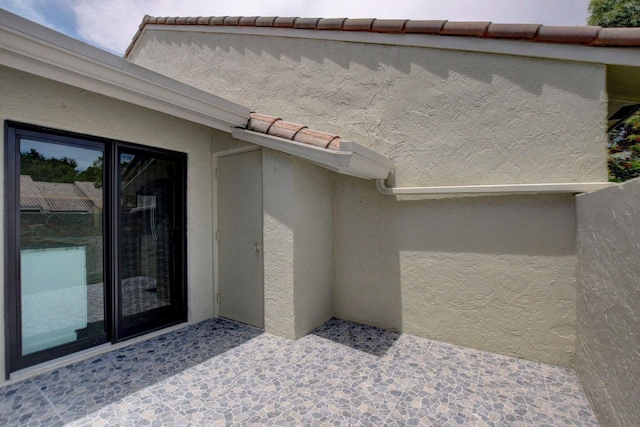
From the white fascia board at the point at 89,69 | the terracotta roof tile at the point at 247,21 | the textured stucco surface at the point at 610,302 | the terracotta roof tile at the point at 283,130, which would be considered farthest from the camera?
the terracotta roof tile at the point at 247,21

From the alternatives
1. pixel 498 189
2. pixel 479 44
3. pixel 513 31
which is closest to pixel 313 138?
pixel 498 189

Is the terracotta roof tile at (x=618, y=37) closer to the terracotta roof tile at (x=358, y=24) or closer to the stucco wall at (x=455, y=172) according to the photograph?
the stucco wall at (x=455, y=172)

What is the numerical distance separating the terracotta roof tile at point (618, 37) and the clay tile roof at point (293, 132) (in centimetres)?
474

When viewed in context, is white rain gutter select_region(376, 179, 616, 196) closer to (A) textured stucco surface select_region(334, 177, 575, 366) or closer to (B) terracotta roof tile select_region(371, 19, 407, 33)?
(A) textured stucco surface select_region(334, 177, 575, 366)

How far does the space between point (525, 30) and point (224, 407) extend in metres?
8.16

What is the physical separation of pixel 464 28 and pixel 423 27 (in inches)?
32.5

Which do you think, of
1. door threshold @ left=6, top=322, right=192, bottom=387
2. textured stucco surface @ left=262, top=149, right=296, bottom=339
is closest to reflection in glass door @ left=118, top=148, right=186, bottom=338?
door threshold @ left=6, top=322, right=192, bottom=387

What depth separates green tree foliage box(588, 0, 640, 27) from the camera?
19.6m

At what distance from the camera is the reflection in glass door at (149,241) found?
6.33m

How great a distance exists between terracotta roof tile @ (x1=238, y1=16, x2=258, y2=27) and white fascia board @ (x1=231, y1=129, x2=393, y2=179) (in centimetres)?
371

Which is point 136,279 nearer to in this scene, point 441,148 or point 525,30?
point 441,148

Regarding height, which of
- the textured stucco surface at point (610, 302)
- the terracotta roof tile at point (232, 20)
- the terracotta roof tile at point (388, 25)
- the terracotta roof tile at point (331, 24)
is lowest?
the textured stucco surface at point (610, 302)

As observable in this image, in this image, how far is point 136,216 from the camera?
21.5 ft

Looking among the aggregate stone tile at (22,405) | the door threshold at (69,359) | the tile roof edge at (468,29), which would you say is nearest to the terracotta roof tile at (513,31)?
the tile roof edge at (468,29)
